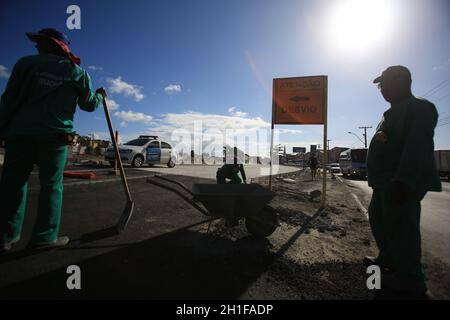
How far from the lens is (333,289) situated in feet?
6.25

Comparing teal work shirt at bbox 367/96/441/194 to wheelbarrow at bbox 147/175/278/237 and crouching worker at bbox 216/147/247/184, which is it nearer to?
wheelbarrow at bbox 147/175/278/237

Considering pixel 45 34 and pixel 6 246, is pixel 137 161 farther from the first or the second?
pixel 6 246

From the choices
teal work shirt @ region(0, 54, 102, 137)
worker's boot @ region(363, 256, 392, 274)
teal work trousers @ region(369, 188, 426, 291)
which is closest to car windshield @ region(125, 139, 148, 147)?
teal work shirt @ region(0, 54, 102, 137)

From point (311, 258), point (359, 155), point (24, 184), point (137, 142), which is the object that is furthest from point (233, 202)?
point (359, 155)

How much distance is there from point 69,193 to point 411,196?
19.6ft

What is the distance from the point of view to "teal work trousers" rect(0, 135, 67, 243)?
2195mm

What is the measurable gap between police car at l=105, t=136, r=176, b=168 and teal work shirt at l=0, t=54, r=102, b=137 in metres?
10.6

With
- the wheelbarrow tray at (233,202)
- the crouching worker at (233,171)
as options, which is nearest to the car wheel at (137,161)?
the crouching worker at (233,171)

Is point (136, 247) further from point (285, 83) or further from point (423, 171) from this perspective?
point (285, 83)

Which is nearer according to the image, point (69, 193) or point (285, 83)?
point (69, 193)

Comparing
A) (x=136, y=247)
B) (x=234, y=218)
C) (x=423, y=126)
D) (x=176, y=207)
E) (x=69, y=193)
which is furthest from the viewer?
(x=69, y=193)

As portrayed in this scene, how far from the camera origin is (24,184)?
2.29 meters
